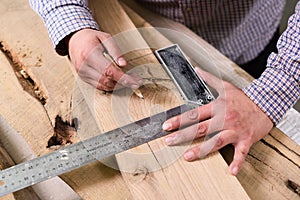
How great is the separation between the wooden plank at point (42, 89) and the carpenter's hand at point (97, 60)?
72 millimetres

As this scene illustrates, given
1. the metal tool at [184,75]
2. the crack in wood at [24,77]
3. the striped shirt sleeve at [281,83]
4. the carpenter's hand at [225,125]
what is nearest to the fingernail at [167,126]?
the carpenter's hand at [225,125]

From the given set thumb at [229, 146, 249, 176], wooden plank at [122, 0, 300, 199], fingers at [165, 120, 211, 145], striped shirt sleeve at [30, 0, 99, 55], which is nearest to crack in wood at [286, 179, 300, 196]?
wooden plank at [122, 0, 300, 199]

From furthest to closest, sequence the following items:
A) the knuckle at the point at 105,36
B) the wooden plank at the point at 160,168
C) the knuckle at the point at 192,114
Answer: the knuckle at the point at 105,36 < the knuckle at the point at 192,114 < the wooden plank at the point at 160,168

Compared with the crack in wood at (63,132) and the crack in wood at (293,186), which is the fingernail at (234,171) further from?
the crack in wood at (63,132)

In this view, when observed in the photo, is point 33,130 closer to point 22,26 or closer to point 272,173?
point 22,26

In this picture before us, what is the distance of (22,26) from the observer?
4.22 ft

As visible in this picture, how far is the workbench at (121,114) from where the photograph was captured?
2.98 feet

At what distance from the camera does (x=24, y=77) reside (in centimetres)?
117

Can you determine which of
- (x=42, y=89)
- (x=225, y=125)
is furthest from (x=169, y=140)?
(x=42, y=89)

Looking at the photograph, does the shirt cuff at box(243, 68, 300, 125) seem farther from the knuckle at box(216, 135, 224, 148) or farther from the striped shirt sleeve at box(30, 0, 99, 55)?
the striped shirt sleeve at box(30, 0, 99, 55)

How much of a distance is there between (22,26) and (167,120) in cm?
59

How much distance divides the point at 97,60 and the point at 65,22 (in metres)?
0.15

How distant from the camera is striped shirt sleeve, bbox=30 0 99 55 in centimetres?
112

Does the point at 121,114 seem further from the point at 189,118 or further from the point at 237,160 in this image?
the point at 237,160
